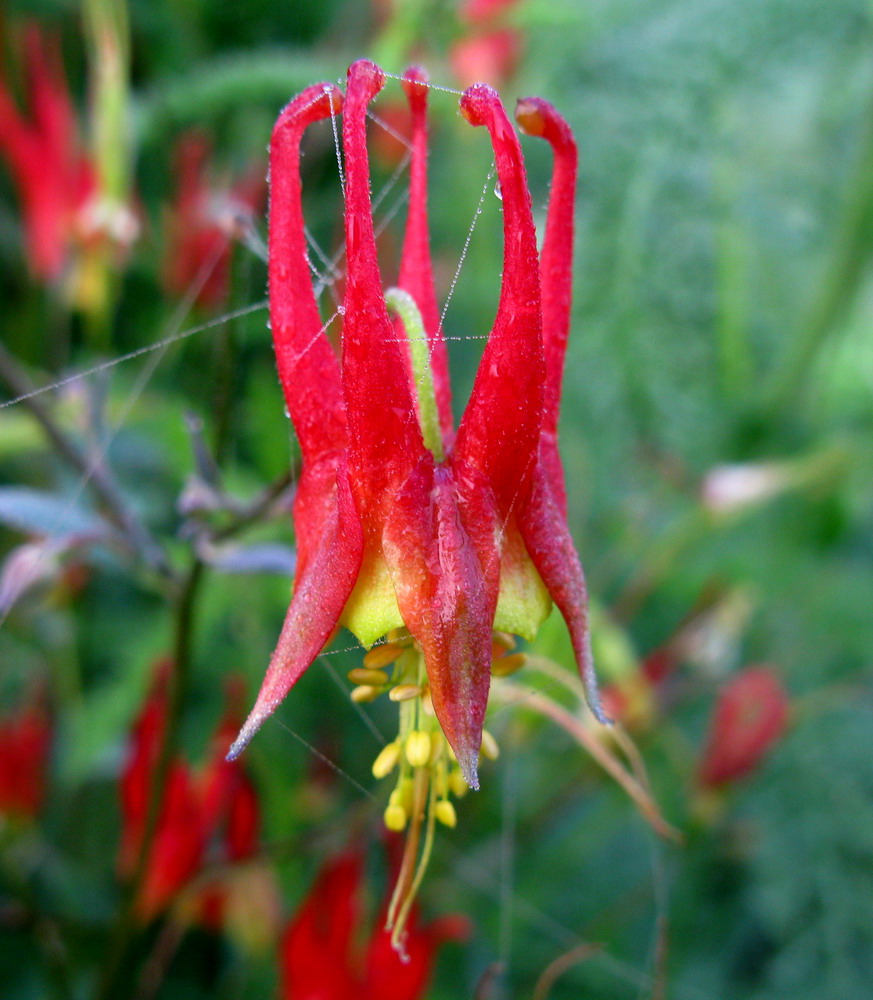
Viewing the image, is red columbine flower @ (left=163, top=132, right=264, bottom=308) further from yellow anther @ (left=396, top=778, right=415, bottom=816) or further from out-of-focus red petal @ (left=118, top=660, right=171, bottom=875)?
Answer: yellow anther @ (left=396, top=778, right=415, bottom=816)

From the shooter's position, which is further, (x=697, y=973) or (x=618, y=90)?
(x=697, y=973)

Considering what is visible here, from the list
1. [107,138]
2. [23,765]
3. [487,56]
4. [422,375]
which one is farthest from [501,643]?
[487,56]

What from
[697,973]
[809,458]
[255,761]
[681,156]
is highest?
[681,156]

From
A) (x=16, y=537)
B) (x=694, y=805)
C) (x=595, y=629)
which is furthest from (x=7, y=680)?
A: (x=694, y=805)

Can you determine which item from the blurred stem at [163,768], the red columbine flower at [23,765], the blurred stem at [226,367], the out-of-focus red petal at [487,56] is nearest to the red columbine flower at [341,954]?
the blurred stem at [163,768]

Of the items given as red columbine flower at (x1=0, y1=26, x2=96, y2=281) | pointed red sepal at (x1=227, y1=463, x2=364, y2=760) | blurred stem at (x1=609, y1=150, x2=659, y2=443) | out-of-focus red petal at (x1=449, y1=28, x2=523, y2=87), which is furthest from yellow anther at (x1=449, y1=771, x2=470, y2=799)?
out-of-focus red petal at (x1=449, y1=28, x2=523, y2=87)

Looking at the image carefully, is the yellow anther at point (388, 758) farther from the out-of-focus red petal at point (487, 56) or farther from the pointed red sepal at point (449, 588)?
the out-of-focus red petal at point (487, 56)

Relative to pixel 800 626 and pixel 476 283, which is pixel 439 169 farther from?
pixel 800 626
